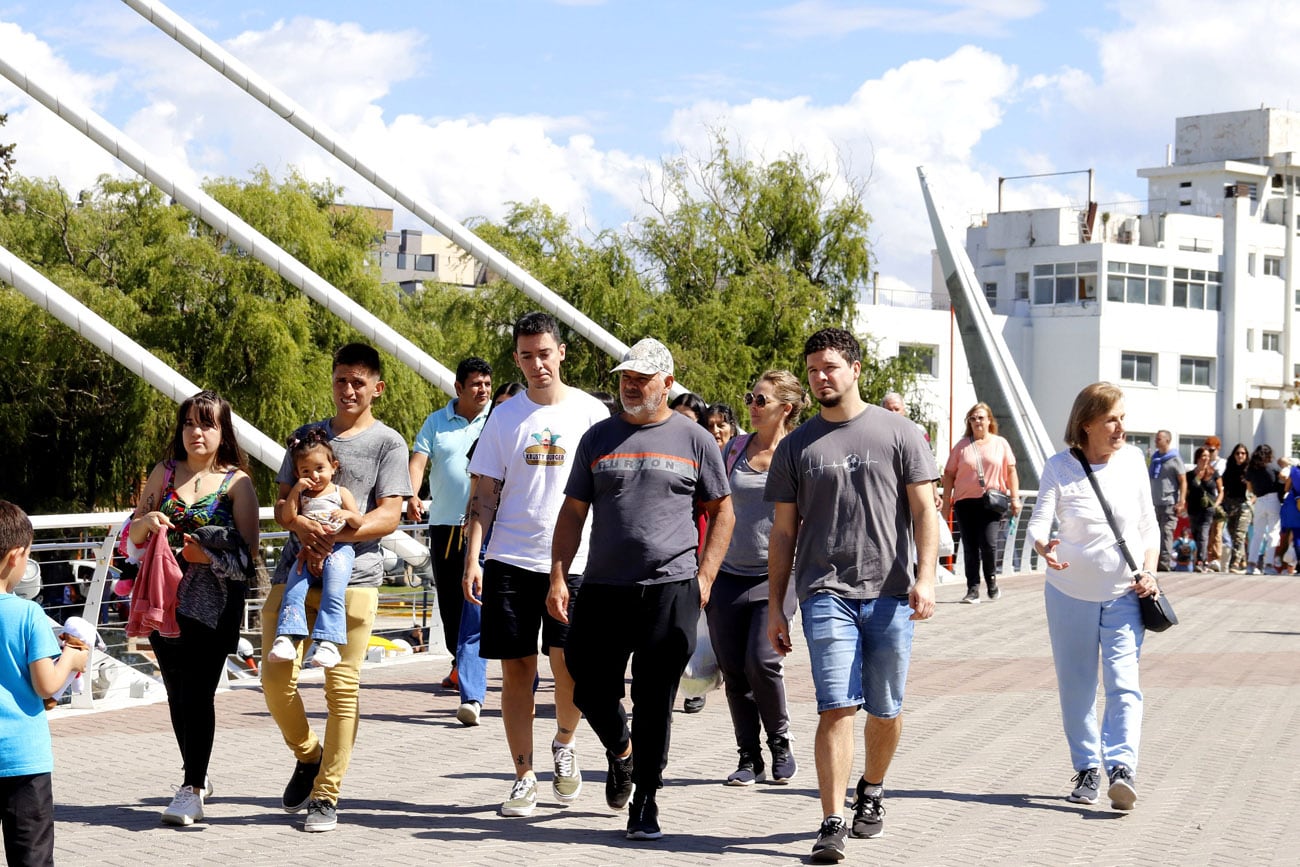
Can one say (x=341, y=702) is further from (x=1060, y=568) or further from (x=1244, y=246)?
(x=1244, y=246)

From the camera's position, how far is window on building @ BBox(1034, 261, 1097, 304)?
78.6 m

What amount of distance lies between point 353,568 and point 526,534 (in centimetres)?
70

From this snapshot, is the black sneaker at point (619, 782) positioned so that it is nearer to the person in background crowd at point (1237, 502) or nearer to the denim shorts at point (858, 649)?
the denim shorts at point (858, 649)

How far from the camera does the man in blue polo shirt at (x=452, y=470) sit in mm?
10273

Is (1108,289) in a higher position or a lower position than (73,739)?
higher

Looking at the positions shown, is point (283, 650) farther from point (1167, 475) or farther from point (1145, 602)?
point (1167, 475)

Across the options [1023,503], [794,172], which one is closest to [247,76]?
[1023,503]

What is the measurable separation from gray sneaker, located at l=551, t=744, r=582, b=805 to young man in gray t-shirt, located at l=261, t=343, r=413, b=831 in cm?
87

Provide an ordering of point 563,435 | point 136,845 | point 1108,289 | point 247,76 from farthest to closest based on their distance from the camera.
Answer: point 1108,289 → point 247,76 → point 563,435 → point 136,845

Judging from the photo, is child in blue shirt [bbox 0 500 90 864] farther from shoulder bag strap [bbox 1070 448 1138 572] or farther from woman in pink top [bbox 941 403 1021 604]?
woman in pink top [bbox 941 403 1021 604]

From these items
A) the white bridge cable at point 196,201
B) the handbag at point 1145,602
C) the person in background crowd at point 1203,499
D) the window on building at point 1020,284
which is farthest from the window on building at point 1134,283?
the handbag at point 1145,602

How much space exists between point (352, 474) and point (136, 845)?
156cm

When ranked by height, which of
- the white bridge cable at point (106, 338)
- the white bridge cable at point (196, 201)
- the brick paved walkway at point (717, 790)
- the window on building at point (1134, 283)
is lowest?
the brick paved walkway at point (717, 790)

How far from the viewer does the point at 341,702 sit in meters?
6.99
